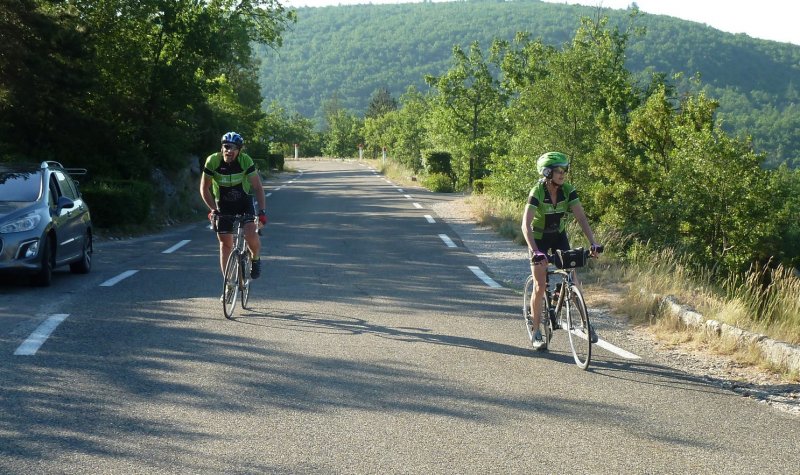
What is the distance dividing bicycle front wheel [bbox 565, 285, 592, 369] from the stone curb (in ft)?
5.07

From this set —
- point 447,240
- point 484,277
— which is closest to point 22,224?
point 484,277

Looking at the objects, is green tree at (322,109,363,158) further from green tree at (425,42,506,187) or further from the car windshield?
the car windshield

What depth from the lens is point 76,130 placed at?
69.3ft

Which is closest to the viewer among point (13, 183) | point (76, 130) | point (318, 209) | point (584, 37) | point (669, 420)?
point (669, 420)

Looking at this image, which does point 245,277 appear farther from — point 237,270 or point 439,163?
point 439,163

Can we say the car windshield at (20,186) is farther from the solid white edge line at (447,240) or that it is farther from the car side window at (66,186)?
the solid white edge line at (447,240)

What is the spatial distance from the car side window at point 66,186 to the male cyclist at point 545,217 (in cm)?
753

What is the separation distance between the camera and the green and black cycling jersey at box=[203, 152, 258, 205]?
30.5 ft

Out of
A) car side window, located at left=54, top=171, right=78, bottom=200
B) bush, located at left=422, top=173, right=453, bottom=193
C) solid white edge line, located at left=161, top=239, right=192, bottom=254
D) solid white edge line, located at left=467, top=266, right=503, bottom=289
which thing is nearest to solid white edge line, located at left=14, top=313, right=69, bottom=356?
car side window, located at left=54, top=171, right=78, bottom=200

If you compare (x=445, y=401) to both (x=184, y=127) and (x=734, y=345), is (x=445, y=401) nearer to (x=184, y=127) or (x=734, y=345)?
(x=734, y=345)

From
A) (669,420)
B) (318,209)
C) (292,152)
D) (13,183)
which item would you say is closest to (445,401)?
(669,420)

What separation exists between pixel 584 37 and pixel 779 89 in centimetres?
12786

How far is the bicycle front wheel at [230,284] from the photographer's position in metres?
9.03

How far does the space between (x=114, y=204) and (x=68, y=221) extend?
753cm
